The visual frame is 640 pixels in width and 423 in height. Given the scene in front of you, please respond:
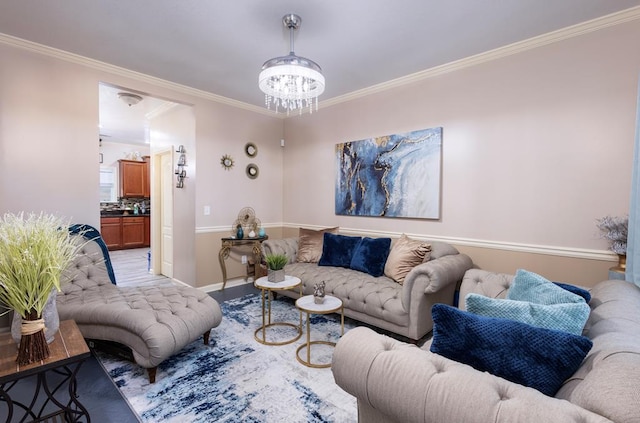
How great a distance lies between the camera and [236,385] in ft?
6.94

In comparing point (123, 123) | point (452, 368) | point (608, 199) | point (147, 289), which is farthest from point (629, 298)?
point (123, 123)

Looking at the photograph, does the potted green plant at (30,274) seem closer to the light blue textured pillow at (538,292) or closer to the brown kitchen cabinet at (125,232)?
the light blue textured pillow at (538,292)

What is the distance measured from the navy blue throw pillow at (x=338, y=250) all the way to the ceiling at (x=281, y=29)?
1.96m

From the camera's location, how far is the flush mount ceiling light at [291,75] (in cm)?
229

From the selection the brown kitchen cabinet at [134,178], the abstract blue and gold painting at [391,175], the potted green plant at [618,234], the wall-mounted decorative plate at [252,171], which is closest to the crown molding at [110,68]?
the wall-mounted decorative plate at [252,171]

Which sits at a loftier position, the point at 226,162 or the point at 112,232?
the point at 226,162

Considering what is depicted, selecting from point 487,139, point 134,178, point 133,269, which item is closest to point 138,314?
point 487,139

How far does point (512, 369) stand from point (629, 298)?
88 cm

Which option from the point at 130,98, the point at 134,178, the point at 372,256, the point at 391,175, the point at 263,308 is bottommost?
the point at 263,308

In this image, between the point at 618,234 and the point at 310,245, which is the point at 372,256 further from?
the point at 618,234

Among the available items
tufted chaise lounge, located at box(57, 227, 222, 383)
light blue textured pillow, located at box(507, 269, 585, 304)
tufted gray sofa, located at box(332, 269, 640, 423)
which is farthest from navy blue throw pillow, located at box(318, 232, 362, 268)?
tufted gray sofa, located at box(332, 269, 640, 423)

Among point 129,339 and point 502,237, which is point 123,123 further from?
point 502,237

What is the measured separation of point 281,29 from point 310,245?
2454 millimetres

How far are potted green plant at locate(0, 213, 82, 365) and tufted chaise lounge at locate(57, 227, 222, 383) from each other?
0.67m
